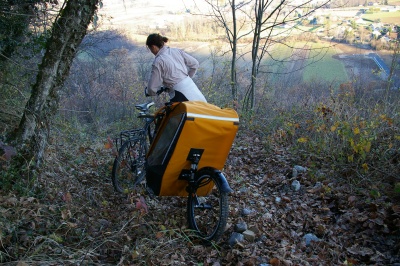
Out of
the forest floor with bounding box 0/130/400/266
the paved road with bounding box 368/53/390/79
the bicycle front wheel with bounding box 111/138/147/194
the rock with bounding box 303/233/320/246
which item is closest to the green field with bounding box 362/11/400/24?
the paved road with bounding box 368/53/390/79

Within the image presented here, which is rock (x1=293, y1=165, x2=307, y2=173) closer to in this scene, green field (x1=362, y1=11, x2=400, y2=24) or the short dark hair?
the short dark hair

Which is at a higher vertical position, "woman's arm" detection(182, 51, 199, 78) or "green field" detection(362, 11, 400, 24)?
"green field" detection(362, 11, 400, 24)

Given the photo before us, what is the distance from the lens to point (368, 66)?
66.9 ft

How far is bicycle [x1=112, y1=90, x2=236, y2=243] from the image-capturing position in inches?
137

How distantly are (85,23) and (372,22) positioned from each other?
781 inches

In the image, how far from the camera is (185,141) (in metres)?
3.45

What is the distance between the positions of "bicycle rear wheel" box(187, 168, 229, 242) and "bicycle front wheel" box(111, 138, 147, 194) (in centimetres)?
114

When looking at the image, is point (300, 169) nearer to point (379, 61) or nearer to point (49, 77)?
point (49, 77)

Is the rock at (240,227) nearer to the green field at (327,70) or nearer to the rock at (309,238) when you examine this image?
the rock at (309,238)

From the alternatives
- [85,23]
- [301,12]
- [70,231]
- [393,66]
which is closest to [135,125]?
[301,12]

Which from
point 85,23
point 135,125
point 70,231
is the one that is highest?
point 85,23

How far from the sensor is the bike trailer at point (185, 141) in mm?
3385

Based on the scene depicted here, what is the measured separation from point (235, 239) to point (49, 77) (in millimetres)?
2690

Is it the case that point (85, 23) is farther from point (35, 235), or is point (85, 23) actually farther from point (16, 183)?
point (35, 235)
